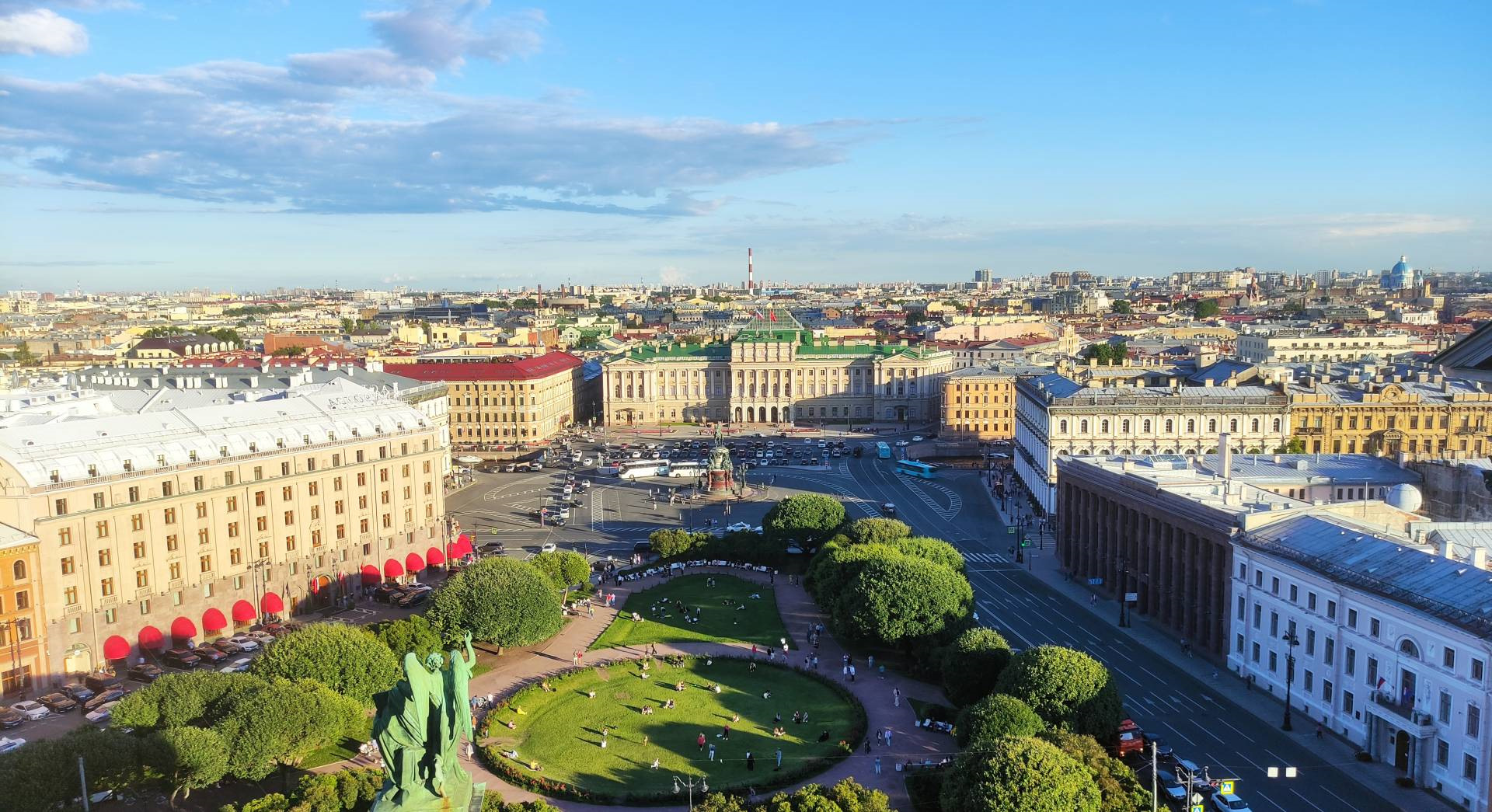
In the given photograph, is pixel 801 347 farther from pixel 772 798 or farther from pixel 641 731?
pixel 772 798

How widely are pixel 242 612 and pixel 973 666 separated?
1798 inches

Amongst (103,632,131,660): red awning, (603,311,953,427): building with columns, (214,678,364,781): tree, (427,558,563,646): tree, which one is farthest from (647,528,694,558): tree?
(603,311,953,427): building with columns

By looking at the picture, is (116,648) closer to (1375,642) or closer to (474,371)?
(1375,642)

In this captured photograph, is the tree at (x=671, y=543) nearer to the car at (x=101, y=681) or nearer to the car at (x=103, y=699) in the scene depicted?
the car at (x=101, y=681)

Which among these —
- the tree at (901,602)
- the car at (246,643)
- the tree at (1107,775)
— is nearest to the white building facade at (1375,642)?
the tree at (1107,775)

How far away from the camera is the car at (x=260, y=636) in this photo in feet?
214

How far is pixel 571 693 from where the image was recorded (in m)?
58.2

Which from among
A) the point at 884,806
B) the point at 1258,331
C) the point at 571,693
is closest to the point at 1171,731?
the point at 884,806

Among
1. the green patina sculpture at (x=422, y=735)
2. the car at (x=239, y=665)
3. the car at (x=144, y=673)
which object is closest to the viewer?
the green patina sculpture at (x=422, y=735)

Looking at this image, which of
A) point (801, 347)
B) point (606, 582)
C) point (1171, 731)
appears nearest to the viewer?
point (1171, 731)

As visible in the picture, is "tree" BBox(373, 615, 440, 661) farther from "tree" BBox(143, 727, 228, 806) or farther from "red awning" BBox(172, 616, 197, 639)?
"tree" BBox(143, 727, 228, 806)

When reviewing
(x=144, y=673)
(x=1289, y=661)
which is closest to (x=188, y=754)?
(x=144, y=673)

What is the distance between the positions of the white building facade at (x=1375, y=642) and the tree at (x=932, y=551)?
16582mm

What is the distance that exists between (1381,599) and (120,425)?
68.5m
